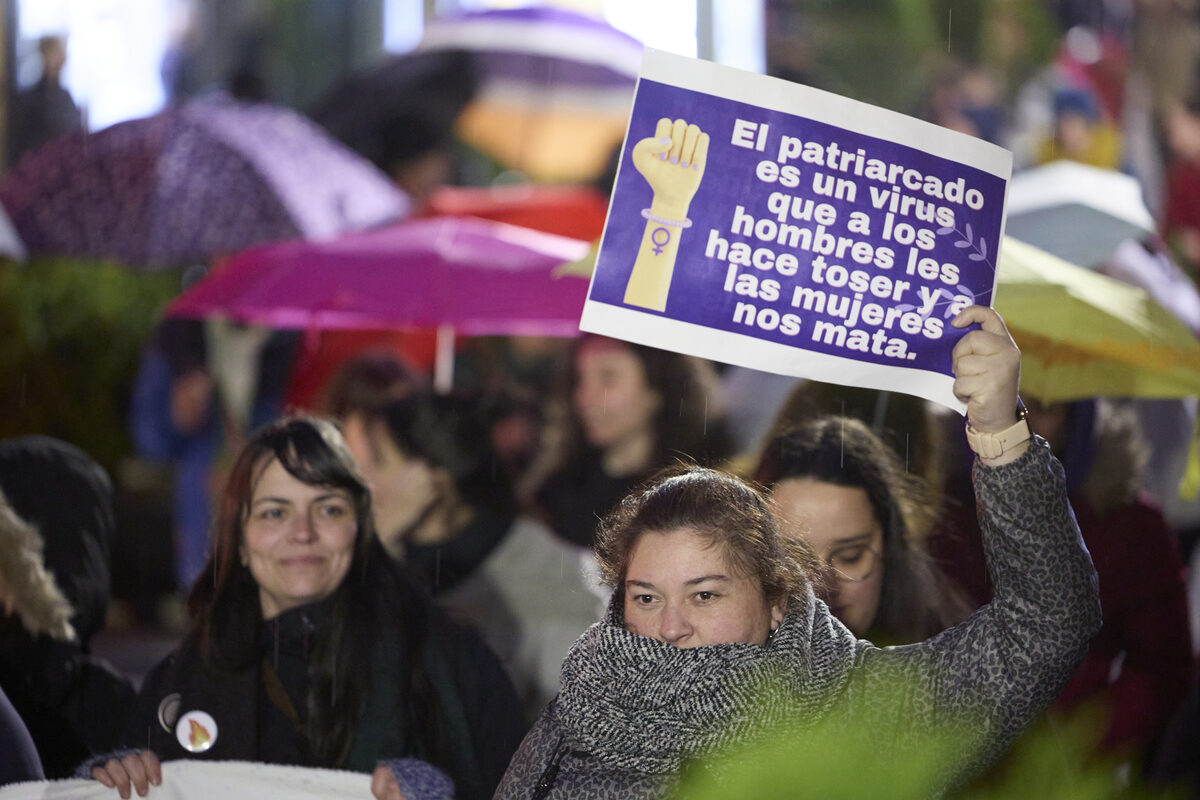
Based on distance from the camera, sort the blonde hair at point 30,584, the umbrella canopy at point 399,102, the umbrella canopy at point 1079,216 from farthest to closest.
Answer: the umbrella canopy at point 399,102, the umbrella canopy at point 1079,216, the blonde hair at point 30,584

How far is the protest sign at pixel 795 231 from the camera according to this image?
9.41 ft

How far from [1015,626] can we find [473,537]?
2.40 meters

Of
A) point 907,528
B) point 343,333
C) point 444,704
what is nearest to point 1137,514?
point 907,528

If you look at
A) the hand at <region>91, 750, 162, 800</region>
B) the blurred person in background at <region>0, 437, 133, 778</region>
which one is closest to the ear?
the hand at <region>91, 750, 162, 800</region>

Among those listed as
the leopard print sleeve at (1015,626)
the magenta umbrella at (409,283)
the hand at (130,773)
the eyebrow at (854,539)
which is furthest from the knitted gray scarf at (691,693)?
the magenta umbrella at (409,283)

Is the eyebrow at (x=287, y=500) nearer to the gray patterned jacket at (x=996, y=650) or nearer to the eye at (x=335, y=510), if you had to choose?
the eye at (x=335, y=510)

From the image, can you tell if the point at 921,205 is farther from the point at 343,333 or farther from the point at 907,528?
the point at 343,333

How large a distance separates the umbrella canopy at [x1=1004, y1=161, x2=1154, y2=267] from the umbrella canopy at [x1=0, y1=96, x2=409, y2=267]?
2944 mm

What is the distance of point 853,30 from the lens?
48.6ft

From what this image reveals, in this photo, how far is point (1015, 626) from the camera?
2605 millimetres

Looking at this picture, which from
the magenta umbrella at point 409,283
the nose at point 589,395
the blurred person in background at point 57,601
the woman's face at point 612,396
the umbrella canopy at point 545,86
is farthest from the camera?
the umbrella canopy at point 545,86

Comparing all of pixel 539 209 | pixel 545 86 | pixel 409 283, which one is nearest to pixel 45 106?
pixel 545 86

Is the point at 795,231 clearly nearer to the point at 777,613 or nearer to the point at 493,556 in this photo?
the point at 777,613

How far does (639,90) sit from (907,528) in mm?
1218
